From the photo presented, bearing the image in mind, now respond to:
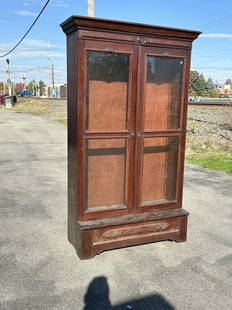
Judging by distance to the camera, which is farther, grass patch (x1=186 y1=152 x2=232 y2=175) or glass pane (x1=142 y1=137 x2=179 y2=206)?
grass patch (x1=186 y1=152 x2=232 y2=175)

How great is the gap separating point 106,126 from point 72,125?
386 mm

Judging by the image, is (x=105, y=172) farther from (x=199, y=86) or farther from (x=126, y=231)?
(x=199, y=86)

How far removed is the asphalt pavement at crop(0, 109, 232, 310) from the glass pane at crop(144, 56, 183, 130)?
4.92 feet

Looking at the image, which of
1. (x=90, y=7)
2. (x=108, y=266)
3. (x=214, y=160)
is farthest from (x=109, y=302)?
(x=214, y=160)

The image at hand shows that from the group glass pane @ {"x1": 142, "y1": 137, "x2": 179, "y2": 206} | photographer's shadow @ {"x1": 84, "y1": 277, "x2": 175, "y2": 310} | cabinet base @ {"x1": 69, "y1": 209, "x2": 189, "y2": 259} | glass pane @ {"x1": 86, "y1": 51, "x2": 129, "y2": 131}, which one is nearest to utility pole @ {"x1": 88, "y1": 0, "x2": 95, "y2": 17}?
glass pane @ {"x1": 86, "y1": 51, "x2": 129, "y2": 131}

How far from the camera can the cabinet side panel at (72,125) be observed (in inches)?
127

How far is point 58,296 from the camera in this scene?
2.74 m

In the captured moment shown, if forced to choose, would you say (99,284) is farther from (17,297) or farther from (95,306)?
(17,297)

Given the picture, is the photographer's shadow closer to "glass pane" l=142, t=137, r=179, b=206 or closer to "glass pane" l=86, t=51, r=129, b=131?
"glass pane" l=142, t=137, r=179, b=206

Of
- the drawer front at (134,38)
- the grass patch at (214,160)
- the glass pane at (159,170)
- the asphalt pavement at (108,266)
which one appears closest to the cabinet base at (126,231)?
the asphalt pavement at (108,266)

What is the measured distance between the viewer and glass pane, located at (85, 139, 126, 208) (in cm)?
357

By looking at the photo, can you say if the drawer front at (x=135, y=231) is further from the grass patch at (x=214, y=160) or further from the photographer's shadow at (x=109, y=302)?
the grass patch at (x=214, y=160)

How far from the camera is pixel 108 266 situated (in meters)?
3.26

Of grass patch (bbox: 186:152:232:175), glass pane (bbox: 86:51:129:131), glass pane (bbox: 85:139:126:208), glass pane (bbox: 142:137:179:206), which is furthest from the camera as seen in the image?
grass patch (bbox: 186:152:232:175)
